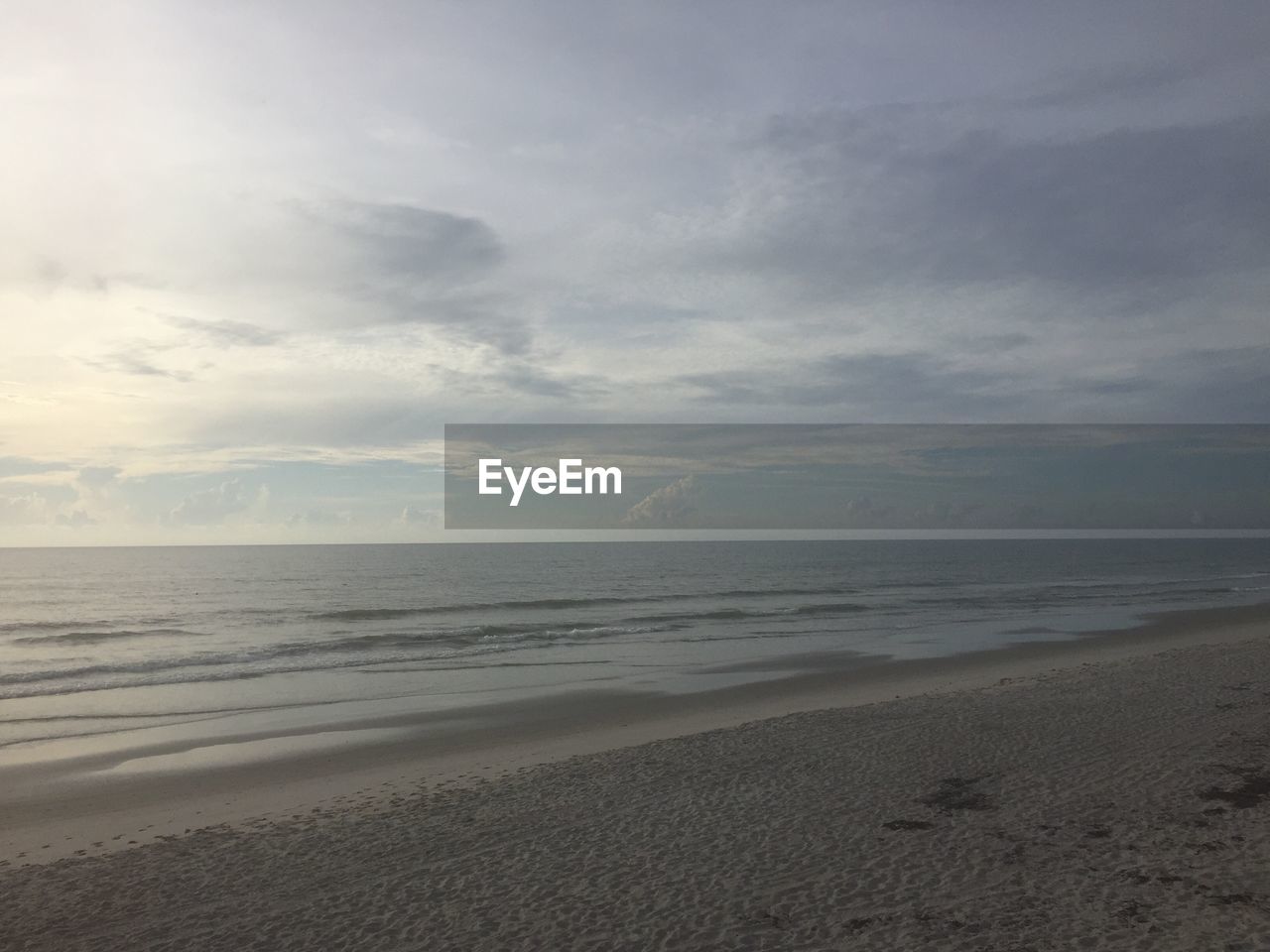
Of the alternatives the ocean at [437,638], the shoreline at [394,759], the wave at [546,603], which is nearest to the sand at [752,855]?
the shoreline at [394,759]

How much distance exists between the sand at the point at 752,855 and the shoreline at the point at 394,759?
0.96 feet

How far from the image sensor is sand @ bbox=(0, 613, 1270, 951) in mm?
6699

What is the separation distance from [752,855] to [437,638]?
23.5 m

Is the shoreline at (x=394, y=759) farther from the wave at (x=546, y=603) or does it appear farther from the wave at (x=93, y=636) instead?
the wave at (x=546, y=603)

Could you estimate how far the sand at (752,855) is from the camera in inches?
264

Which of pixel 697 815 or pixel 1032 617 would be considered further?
pixel 1032 617

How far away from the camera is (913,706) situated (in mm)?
15680

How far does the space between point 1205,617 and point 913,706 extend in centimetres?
2600

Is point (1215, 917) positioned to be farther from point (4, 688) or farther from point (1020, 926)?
point (4, 688)

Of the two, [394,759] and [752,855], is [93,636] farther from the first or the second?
[752,855]

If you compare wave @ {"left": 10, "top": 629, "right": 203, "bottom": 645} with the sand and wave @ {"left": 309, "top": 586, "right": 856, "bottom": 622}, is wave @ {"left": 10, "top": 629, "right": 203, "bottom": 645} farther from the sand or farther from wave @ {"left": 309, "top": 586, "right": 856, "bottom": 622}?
the sand

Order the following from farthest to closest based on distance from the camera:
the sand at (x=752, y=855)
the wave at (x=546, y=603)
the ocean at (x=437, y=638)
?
1. the wave at (x=546, y=603)
2. the ocean at (x=437, y=638)
3. the sand at (x=752, y=855)

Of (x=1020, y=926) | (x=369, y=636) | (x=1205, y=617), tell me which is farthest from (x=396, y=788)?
(x=1205, y=617)

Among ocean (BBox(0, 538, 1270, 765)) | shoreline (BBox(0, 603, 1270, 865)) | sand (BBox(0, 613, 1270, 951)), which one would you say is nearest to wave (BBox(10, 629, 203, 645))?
ocean (BBox(0, 538, 1270, 765))
